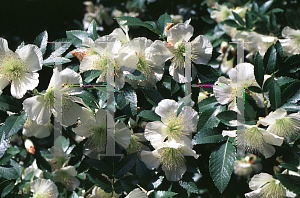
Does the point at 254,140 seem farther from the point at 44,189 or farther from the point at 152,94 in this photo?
the point at 44,189

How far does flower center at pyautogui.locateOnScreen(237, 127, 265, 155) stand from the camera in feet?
3.52

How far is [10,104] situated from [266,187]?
3.45 ft

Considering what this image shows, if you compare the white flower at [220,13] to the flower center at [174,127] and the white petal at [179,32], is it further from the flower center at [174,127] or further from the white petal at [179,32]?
the flower center at [174,127]

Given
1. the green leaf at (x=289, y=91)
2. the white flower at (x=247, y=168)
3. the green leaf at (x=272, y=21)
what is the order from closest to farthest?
the green leaf at (x=289, y=91), the green leaf at (x=272, y=21), the white flower at (x=247, y=168)

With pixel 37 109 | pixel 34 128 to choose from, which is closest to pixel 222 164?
pixel 37 109

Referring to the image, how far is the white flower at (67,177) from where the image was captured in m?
1.50

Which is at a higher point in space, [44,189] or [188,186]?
[188,186]

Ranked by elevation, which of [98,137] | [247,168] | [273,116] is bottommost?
[247,168]

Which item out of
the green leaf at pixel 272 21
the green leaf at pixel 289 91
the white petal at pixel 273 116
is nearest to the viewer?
the white petal at pixel 273 116

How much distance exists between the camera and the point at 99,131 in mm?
1187

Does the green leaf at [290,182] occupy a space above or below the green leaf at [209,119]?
below

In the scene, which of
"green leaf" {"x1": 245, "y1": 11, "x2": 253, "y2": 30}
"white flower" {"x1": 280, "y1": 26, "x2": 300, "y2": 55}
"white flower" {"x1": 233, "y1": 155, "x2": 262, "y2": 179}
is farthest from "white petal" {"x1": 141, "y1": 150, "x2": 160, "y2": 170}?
"white flower" {"x1": 233, "y1": 155, "x2": 262, "y2": 179}

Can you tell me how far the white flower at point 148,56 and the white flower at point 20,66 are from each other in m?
0.32

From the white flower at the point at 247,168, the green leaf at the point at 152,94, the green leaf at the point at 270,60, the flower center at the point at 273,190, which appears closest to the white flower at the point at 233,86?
the green leaf at the point at 270,60
